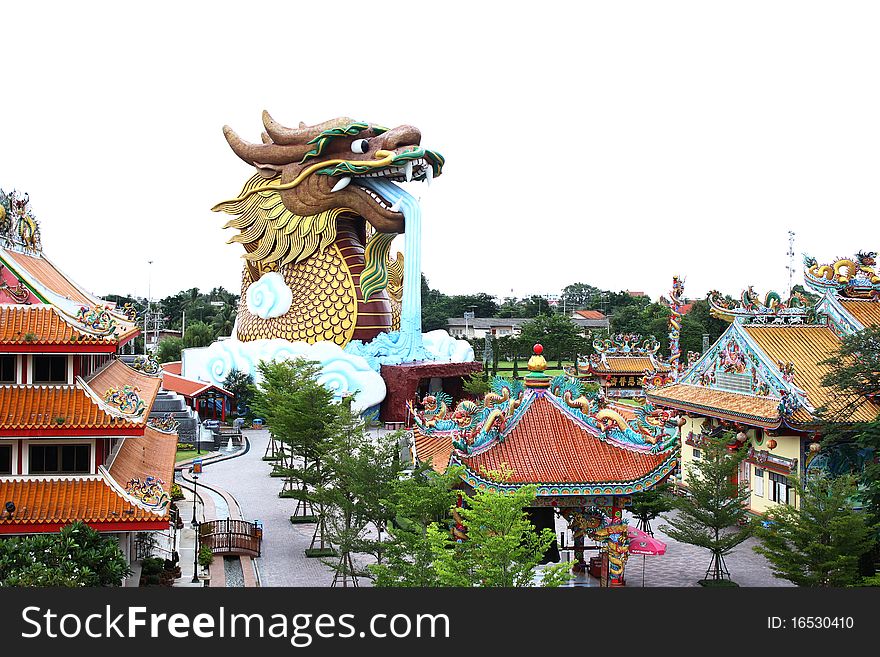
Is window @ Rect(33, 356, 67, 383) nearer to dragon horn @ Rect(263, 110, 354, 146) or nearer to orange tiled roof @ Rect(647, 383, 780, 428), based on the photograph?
orange tiled roof @ Rect(647, 383, 780, 428)

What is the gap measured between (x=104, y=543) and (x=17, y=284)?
4.80 m

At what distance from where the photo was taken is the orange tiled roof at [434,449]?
17.4 meters

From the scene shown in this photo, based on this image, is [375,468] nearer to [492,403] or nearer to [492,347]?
[492,403]

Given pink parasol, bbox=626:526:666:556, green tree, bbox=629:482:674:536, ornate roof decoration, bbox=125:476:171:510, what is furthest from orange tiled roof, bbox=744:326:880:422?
ornate roof decoration, bbox=125:476:171:510

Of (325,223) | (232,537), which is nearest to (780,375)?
(232,537)

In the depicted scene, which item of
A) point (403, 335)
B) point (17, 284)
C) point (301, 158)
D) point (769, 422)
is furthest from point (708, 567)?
point (301, 158)

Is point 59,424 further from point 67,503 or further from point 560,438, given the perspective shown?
point 560,438

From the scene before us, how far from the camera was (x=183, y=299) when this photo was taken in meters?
104

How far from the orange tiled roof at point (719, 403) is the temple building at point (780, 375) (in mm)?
34

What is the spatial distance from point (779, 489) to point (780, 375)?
2983 mm

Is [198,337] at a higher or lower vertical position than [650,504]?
higher

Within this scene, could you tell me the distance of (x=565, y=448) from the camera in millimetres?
16594

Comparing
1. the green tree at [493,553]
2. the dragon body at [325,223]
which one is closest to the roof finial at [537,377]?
the green tree at [493,553]

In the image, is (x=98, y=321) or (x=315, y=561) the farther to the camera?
(x=315, y=561)
